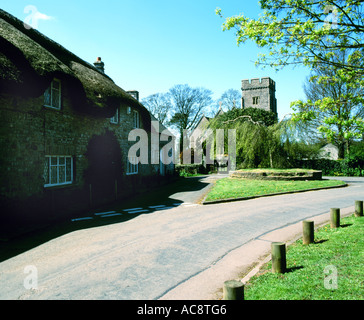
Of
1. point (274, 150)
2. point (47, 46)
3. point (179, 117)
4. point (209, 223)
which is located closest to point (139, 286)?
point (209, 223)

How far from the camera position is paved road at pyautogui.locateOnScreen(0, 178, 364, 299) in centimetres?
424

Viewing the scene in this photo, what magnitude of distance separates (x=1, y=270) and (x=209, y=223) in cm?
536

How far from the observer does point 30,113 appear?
10.0 meters

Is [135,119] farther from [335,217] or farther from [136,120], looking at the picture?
[335,217]

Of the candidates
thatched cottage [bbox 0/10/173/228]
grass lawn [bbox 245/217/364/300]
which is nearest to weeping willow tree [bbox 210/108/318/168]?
thatched cottage [bbox 0/10/173/228]

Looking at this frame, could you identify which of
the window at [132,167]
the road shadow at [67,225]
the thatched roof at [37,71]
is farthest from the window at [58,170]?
the window at [132,167]

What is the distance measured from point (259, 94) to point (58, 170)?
4728 cm

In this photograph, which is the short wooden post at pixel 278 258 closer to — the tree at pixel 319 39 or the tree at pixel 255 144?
the tree at pixel 319 39

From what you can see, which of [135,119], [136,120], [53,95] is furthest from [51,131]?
[136,120]

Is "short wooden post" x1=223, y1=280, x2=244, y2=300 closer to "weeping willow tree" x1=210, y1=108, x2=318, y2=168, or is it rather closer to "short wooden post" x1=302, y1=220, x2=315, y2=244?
"short wooden post" x1=302, y1=220, x2=315, y2=244

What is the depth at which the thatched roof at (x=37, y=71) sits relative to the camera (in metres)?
8.99

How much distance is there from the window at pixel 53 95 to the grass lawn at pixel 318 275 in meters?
10.5

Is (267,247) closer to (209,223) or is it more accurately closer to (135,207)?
(209,223)

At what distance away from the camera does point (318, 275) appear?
427 cm
